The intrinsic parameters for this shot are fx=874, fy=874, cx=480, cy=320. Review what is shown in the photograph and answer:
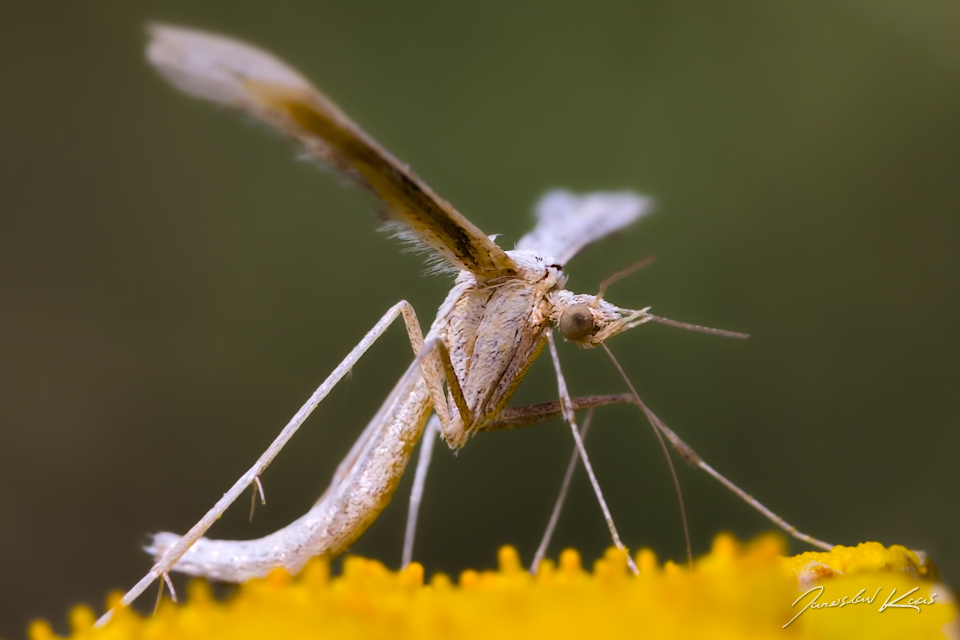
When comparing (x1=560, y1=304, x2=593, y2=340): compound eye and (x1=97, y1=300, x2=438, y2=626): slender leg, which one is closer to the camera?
(x1=97, y1=300, x2=438, y2=626): slender leg

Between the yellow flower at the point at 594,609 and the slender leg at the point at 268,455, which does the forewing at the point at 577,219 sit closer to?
the slender leg at the point at 268,455

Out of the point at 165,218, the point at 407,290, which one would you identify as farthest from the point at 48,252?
the point at 407,290

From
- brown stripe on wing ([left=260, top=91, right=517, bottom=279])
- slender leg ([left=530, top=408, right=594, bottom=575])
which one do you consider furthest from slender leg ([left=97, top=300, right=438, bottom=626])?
slender leg ([left=530, top=408, right=594, bottom=575])

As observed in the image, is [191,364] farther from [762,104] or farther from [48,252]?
[762,104]
